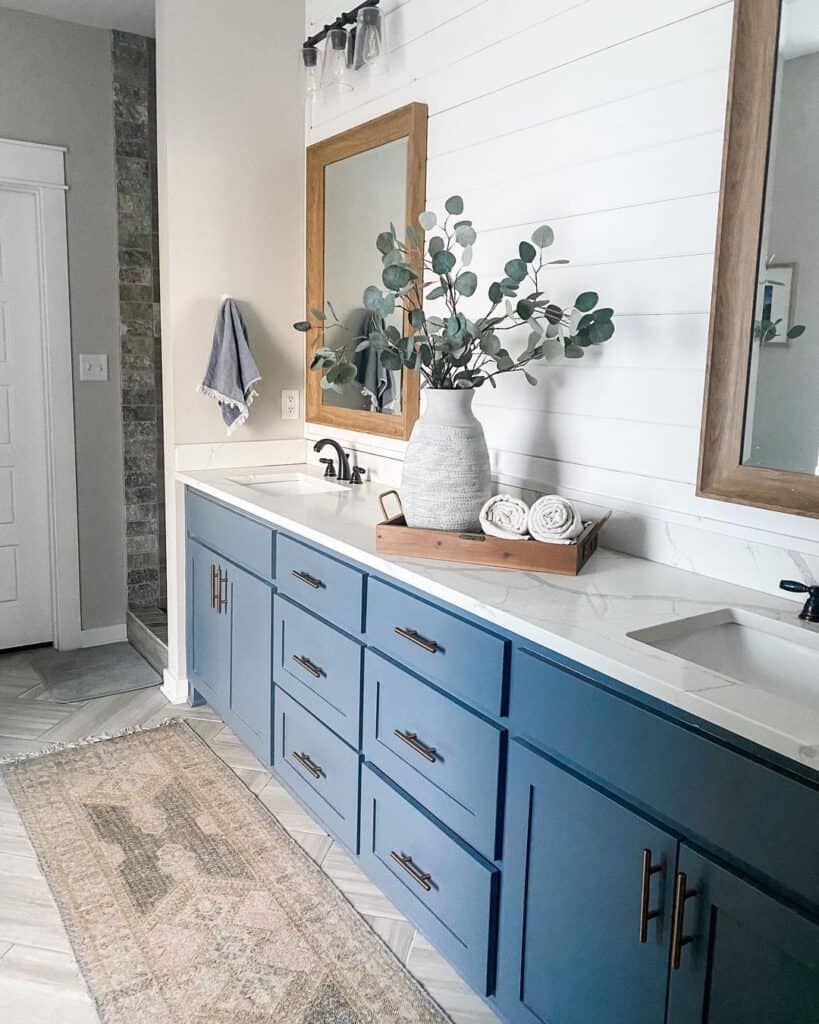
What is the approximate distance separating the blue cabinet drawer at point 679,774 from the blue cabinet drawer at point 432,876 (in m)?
0.37

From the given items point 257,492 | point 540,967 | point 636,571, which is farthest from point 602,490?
point 257,492

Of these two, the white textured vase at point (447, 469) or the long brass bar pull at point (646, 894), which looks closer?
the long brass bar pull at point (646, 894)

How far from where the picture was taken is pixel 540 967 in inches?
60.8

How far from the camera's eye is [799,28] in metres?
1.52

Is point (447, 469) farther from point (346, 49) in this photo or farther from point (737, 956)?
point (346, 49)

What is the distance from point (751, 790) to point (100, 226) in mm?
3409

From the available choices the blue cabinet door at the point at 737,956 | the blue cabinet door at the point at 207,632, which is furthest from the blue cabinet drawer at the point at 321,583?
the blue cabinet door at the point at 737,956

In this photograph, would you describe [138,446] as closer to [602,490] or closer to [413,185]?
[413,185]

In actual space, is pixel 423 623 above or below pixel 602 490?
below

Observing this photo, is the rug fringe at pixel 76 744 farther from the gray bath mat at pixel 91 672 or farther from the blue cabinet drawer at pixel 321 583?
the blue cabinet drawer at pixel 321 583

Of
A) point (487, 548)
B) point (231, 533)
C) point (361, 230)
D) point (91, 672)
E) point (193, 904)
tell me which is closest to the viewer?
point (487, 548)

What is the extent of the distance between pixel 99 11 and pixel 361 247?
4.97 feet

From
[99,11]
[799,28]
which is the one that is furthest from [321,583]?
[99,11]

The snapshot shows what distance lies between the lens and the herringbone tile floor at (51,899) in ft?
5.94
